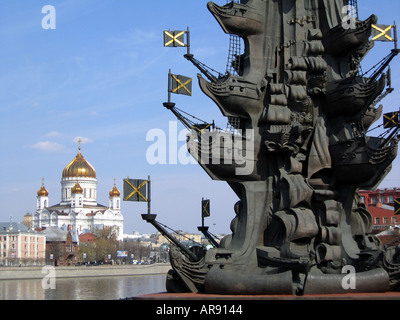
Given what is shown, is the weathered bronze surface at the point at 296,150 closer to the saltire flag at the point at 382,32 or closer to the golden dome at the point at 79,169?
the saltire flag at the point at 382,32

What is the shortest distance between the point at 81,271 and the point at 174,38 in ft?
174

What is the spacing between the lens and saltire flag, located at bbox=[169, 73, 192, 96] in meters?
18.5

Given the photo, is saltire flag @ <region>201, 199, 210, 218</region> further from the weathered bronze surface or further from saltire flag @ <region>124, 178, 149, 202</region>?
saltire flag @ <region>124, 178, 149, 202</region>

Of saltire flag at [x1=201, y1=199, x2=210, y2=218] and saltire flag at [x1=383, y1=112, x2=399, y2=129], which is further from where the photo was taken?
saltire flag at [x1=201, y1=199, x2=210, y2=218]

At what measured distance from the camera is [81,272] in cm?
6812

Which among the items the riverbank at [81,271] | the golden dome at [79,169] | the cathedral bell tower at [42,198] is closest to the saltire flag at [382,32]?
the riverbank at [81,271]

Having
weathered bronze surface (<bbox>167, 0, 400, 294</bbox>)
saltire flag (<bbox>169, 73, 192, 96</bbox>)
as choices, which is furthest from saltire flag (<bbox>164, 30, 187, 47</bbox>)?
weathered bronze surface (<bbox>167, 0, 400, 294</bbox>)

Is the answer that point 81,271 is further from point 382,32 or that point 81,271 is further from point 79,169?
point 79,169

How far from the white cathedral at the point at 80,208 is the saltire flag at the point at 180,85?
117m

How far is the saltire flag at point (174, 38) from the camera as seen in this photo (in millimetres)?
18984

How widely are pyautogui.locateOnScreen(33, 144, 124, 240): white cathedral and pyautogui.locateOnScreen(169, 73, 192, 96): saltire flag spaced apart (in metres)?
117

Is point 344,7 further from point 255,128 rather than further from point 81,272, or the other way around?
point 81,272

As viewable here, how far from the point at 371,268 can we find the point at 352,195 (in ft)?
7.85

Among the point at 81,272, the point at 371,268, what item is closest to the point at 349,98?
the point at 371,268
